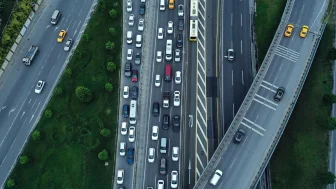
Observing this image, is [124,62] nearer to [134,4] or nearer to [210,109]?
[134,4]

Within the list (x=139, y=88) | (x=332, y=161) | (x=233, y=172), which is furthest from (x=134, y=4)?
(x=332, y=161)

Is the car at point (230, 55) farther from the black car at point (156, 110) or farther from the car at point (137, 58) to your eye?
the car at point (137, 58)

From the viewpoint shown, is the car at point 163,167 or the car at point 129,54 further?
the car at point 129,54

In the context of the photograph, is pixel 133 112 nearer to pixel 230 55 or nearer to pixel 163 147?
pixel 163 147

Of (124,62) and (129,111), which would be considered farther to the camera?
(124,62)

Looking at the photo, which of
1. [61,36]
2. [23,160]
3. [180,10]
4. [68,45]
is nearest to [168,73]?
[180,10]

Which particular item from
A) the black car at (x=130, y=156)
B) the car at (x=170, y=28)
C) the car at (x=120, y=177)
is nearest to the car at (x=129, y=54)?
the car at (x=170, y=28)
